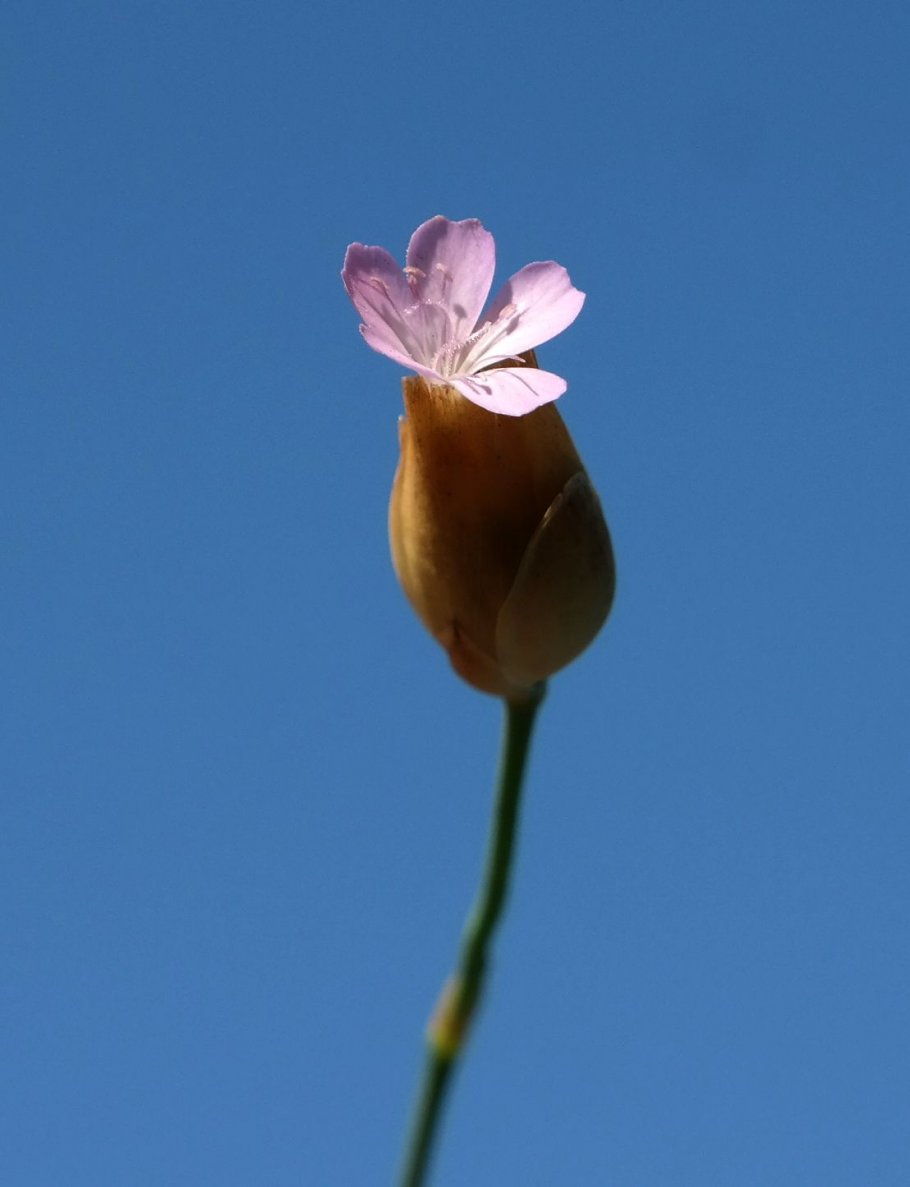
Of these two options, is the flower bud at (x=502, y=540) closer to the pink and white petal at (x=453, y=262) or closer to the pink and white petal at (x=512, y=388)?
the pink and white petal at (x=512, y=388)

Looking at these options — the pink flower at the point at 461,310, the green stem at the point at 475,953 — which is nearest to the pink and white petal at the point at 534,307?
the pink flower at the point at 461,310

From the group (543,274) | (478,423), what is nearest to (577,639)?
(478,423)

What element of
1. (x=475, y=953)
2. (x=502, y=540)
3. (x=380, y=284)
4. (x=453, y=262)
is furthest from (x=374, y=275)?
(x=475, y=953)

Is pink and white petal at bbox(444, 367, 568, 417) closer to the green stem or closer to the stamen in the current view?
the stamen

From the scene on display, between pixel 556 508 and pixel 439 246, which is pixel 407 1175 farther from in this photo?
pixel 439 246

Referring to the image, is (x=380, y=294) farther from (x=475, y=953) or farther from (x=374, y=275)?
(x=475, y=953)

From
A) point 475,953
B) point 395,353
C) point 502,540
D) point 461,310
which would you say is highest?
point 461,310
